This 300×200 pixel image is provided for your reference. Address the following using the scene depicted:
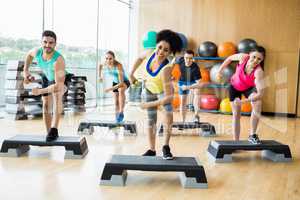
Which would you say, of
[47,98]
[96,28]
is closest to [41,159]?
[47,98]

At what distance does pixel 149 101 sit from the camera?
2.71 m

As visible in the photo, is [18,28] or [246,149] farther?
[18,28]

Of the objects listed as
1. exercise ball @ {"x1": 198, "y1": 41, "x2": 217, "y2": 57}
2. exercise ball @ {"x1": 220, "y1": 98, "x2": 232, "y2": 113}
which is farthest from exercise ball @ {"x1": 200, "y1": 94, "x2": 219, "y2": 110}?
exercise ball @ {"x1": 198, "y1": 41, "x2": 217, "y2": 57}

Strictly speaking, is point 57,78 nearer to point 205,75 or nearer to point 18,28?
point 18,28

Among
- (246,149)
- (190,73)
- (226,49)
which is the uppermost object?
(226,49)

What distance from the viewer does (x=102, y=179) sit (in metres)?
2.36

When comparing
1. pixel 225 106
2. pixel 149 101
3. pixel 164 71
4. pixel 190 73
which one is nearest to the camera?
pixel 164 71

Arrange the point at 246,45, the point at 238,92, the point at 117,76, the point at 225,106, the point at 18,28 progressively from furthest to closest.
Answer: the point at 225,106
the point at 246,45
the point at 18,28
the point at 117,76
the point at 238,92

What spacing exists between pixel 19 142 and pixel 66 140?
42 centimetres

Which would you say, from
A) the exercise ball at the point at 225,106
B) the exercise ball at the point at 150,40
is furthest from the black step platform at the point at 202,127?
the exercise ball at the point at 150,40

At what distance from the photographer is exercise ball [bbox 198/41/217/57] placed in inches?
267

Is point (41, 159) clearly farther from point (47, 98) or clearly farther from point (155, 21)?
point (155, 21)

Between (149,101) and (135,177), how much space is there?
627 millimetres

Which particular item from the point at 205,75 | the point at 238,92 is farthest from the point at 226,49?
the point at 238,92
